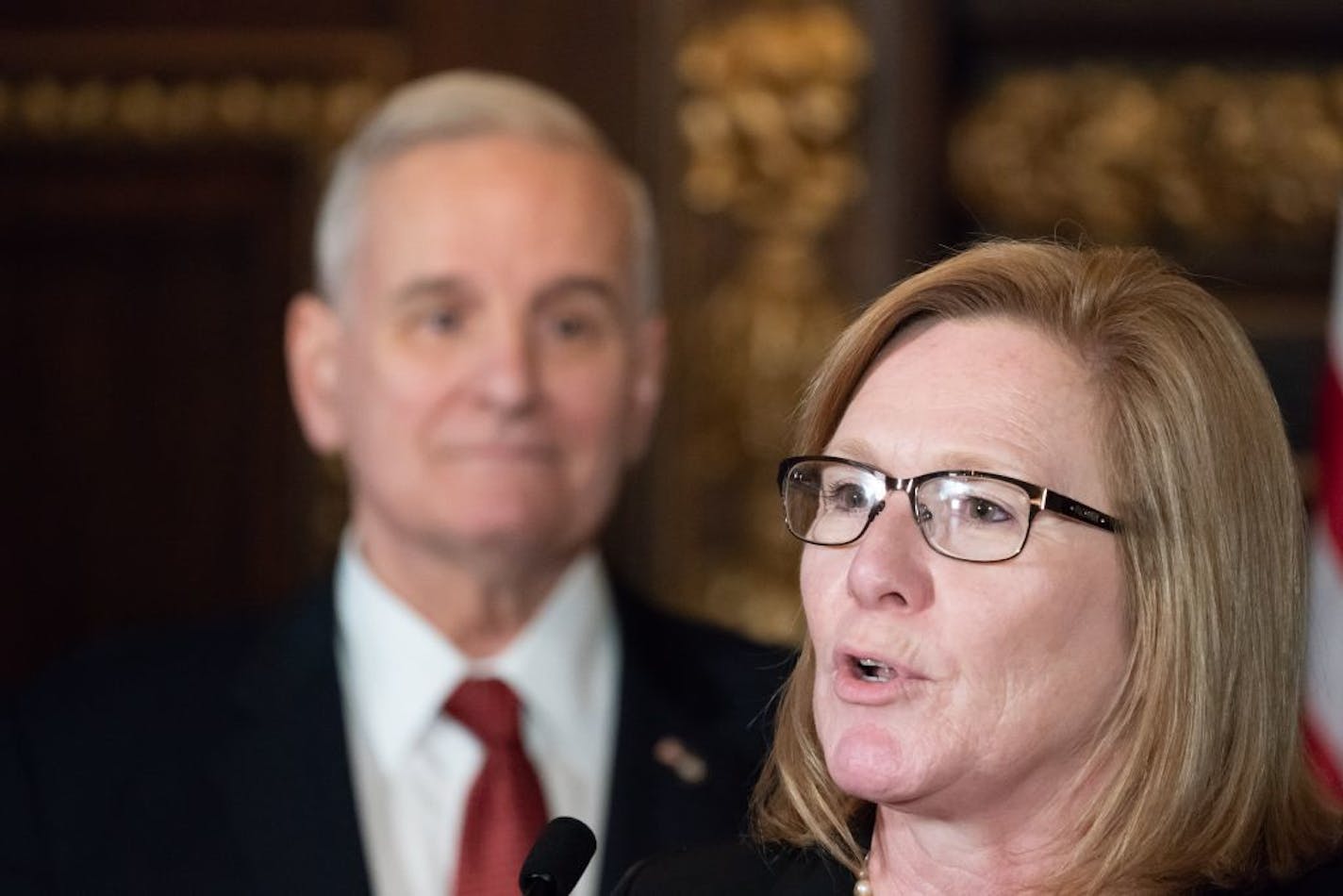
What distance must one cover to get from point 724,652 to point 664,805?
0.33 m

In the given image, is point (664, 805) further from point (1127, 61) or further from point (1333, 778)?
point (1127, 61)

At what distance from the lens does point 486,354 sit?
2.88 m

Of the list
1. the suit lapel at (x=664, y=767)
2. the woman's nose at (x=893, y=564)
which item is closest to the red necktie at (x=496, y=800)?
the suit lapel at (x=664, y=767)

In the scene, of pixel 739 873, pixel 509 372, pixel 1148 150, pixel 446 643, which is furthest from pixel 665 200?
pixel 739 873

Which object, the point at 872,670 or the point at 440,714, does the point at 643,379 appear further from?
the point at 872,670

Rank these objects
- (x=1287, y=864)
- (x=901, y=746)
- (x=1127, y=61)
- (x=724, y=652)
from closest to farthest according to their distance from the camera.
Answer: (x=901, y=746) → (x=1287, y=864) → (x=724, y=652) → (x=1127, y=61)

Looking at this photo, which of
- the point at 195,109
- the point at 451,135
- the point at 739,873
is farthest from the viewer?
the point at 195,109

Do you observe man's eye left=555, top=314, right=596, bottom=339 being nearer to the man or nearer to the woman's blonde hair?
the man

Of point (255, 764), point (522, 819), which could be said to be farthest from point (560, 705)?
point (255, 764)

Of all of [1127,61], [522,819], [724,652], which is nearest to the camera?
[522,819]

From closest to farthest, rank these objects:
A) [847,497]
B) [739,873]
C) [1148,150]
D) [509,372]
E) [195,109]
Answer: [847,497] < [739,873] < [509,372] < [1148,150] < [195,109]

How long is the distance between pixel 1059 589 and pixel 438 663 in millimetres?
1227

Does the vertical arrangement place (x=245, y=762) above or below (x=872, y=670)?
below

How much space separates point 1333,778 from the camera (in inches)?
126
